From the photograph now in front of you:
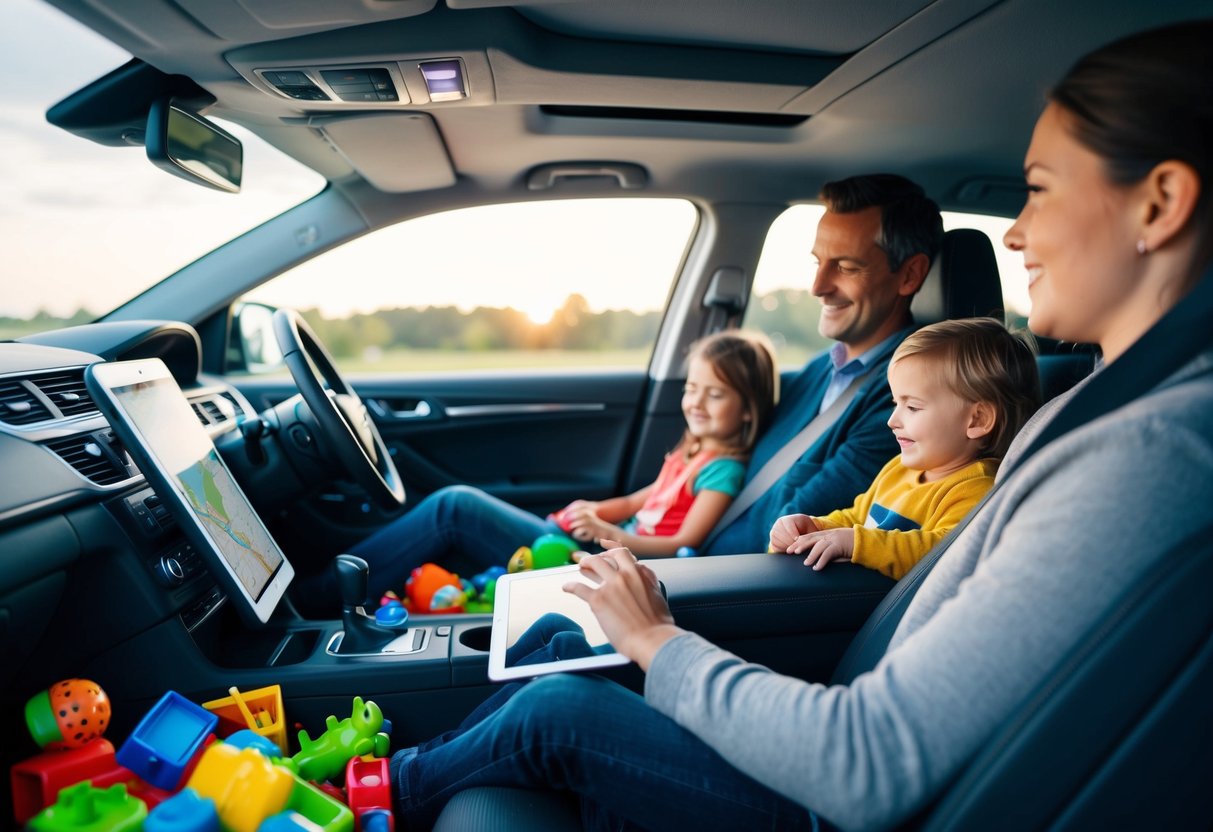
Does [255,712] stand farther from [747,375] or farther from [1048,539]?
[747,375]

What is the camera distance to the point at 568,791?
1.30 metres

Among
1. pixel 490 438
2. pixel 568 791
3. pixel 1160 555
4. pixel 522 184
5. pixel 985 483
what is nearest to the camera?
pixel 1160 555

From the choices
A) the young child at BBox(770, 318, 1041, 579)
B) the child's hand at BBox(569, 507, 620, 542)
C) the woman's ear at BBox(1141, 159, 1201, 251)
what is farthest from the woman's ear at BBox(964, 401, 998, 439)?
the child's hand at BBox(569, 507, 620, 542)

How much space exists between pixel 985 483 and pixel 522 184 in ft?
6.28

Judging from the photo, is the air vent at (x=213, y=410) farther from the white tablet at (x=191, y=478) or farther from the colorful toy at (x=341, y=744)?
the colorful toy at (x=341, y=744)

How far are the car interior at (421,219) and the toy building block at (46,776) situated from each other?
19cm

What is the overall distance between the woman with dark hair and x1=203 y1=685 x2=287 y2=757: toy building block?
2.45ft

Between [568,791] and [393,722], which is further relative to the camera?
[393,722]

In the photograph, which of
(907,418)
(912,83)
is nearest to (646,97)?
(912,83)

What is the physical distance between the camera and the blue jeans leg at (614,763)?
42.9 inches

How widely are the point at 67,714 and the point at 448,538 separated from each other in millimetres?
1252

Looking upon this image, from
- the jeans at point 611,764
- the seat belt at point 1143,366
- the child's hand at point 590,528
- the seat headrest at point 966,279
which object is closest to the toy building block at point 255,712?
the jeans at point 611,764

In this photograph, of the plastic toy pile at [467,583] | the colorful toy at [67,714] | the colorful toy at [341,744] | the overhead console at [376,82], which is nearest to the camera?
the colorful toy at [67,714]

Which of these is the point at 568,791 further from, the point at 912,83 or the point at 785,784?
the point at 912,83
